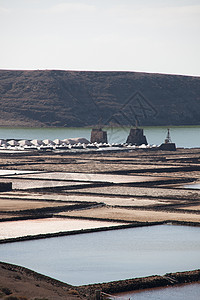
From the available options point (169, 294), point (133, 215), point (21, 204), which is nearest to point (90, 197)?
point (21, 204)

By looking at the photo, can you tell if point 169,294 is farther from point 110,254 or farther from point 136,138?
point 136,138

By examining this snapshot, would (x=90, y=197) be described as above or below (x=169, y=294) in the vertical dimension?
above

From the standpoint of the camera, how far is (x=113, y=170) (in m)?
76.0

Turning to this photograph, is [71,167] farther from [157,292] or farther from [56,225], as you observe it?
[157,292]

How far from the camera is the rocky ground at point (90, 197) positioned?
85.7ft

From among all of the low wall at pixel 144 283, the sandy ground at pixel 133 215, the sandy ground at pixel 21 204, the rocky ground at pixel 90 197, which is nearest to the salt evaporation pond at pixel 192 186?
the rocky ground at pixel 90 197

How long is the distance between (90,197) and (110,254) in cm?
1892

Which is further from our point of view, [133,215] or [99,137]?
[99,137]

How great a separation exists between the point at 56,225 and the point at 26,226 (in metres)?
1.53

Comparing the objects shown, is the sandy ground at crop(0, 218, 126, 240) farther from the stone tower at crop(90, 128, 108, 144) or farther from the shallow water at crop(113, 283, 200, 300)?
the stone tower at crop(90, 128, 108, 144)

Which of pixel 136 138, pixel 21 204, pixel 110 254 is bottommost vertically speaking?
pixel 110 254

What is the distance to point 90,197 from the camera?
50.4 meters

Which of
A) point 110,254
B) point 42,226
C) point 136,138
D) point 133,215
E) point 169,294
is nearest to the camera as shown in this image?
point 169,294

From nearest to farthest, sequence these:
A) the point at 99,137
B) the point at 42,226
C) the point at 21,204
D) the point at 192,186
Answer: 1. the point at 42,226
2. the point at 21,204
3. the point at 192,186
4. the point at 99,137
